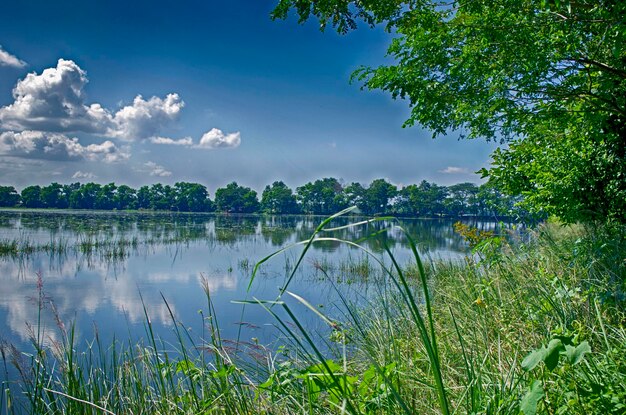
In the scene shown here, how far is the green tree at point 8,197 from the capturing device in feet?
234

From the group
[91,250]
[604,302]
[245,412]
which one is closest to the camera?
[245,412]

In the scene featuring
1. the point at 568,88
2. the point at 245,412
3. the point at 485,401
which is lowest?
the point at 245,412

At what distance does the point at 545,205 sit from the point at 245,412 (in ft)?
22.1

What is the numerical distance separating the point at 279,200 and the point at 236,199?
26.4 ft

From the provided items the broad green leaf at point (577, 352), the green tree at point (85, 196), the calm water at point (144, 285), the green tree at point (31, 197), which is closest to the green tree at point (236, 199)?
the green tree at point (85, 196)

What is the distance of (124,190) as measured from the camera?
7806 cm

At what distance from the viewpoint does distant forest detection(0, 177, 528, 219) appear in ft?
224

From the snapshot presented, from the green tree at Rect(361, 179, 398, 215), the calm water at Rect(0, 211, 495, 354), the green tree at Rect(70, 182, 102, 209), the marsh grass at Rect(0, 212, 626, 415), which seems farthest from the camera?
the green tree at Rect(70, 182, 102, 209)

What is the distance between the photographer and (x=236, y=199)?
77125mm

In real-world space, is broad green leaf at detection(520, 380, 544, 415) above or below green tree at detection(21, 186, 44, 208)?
below

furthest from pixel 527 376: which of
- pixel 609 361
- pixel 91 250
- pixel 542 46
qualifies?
pixel 91 250

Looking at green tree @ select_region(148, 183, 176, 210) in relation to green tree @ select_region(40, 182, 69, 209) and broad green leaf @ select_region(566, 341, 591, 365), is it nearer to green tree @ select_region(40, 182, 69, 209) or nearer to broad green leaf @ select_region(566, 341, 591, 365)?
green tree @ select_region(40, 182, 69, 209)

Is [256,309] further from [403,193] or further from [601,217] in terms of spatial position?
[403,193]

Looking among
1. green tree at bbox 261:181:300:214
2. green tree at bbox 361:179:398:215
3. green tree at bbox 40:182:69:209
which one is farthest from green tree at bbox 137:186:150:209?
green tree at bbox 361:179:398:215
